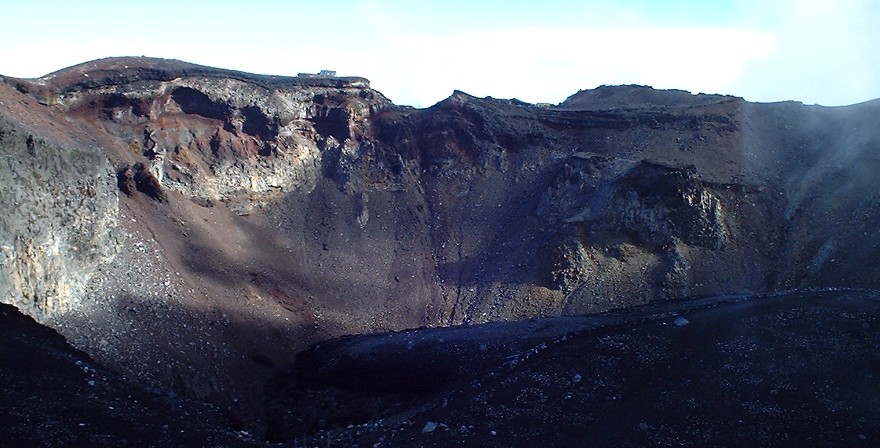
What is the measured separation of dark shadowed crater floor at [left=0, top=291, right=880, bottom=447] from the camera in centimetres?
1638

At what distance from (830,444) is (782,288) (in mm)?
16615

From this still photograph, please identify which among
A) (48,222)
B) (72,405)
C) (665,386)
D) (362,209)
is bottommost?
(72,405)

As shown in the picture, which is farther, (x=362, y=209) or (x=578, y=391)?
(x=362, y=209)

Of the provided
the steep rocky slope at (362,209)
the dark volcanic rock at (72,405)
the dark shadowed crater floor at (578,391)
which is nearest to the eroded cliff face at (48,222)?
the steep rocky slope at (362,209)

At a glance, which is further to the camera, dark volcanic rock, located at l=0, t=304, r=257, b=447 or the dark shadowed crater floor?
the dark shadowed crater floor

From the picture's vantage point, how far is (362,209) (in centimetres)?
3747

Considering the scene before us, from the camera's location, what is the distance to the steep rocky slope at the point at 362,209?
2425 centimetres

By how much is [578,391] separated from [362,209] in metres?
20.6

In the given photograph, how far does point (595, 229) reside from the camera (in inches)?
1368

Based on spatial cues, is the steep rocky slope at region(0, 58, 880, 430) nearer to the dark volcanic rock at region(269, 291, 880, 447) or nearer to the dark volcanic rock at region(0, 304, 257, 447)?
the dark volcanic rock at region(0, 304, 257, 447)

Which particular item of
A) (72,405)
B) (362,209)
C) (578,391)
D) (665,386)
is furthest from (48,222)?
(665,386)

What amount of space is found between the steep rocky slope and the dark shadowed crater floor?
4482 mm

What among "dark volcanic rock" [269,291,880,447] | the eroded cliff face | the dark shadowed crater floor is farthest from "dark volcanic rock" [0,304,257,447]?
"dark volcanic rock" [269,291,880,447]

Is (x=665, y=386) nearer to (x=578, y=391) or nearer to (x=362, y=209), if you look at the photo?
(x=578, y=391)
